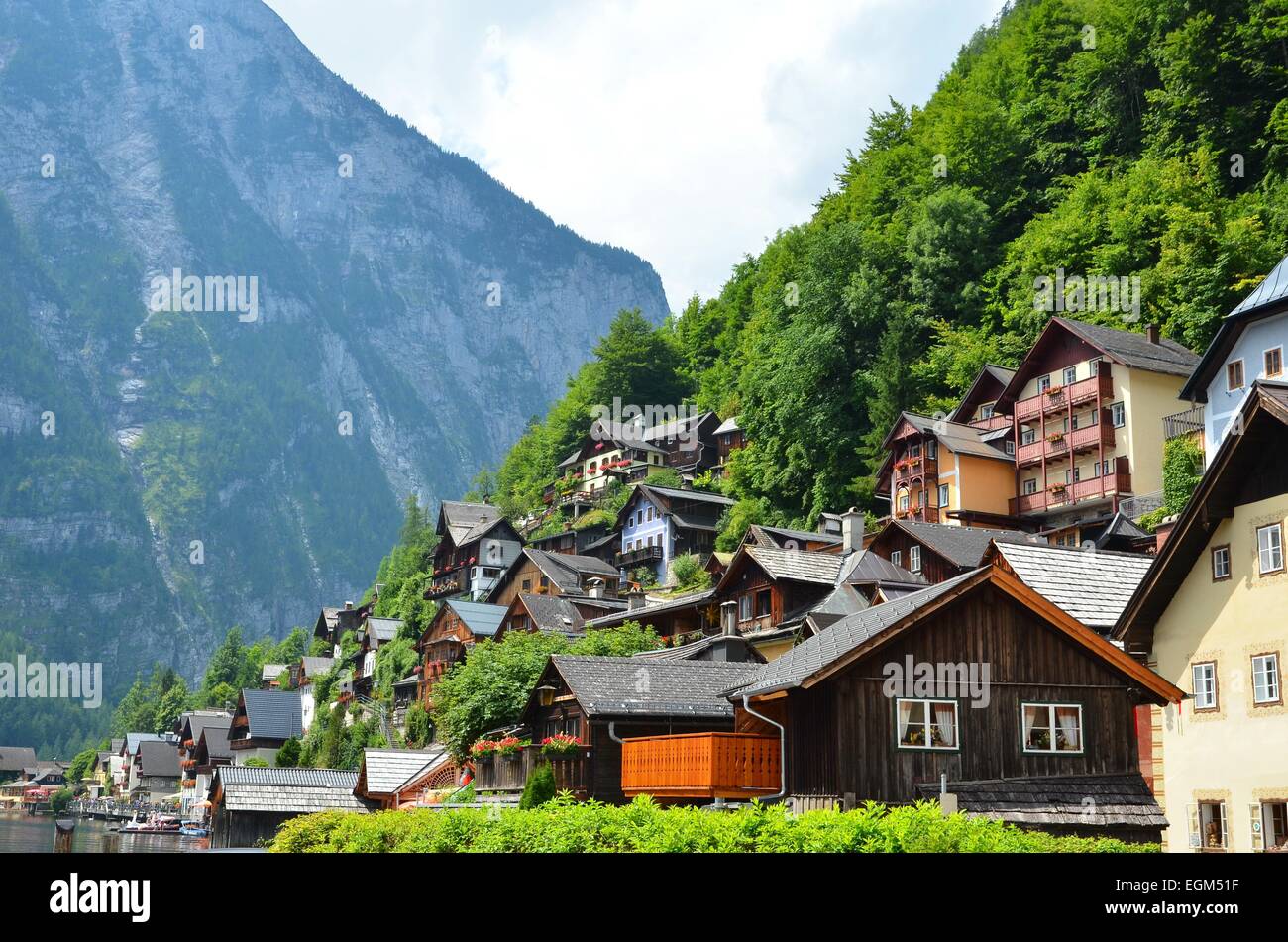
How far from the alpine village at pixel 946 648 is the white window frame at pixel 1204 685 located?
0.07 metres

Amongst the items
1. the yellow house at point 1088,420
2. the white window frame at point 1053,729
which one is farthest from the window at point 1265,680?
the yellow house at point 1088,420

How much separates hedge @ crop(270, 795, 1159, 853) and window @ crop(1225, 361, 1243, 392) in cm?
4042

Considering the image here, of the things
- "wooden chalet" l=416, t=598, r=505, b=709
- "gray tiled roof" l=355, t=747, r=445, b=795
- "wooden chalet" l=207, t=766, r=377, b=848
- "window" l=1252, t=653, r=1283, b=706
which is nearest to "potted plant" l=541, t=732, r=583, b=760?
"wooden chalet" l=207, t=766, r=377, b=848

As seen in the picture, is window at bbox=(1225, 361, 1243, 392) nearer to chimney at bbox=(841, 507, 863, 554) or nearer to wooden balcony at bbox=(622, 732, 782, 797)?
chimney at bbox=(841, 507, 863, 554)

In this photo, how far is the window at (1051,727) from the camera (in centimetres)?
2983

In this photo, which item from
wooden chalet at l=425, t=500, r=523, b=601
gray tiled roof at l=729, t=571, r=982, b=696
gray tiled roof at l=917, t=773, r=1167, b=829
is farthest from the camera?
wooden chalet at l=425, t=500, r=523, b=601

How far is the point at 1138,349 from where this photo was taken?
6844 centimetres

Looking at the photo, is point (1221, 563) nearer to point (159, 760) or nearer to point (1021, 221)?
point (1021, 221)

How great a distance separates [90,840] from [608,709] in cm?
6962

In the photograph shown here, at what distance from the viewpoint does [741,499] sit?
98.4m

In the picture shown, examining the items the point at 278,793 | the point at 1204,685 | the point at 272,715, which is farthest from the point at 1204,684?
the point at 272,715

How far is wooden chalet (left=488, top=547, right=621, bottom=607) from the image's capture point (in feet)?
312

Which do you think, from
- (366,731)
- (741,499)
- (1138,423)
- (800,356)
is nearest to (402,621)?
(366,731)
